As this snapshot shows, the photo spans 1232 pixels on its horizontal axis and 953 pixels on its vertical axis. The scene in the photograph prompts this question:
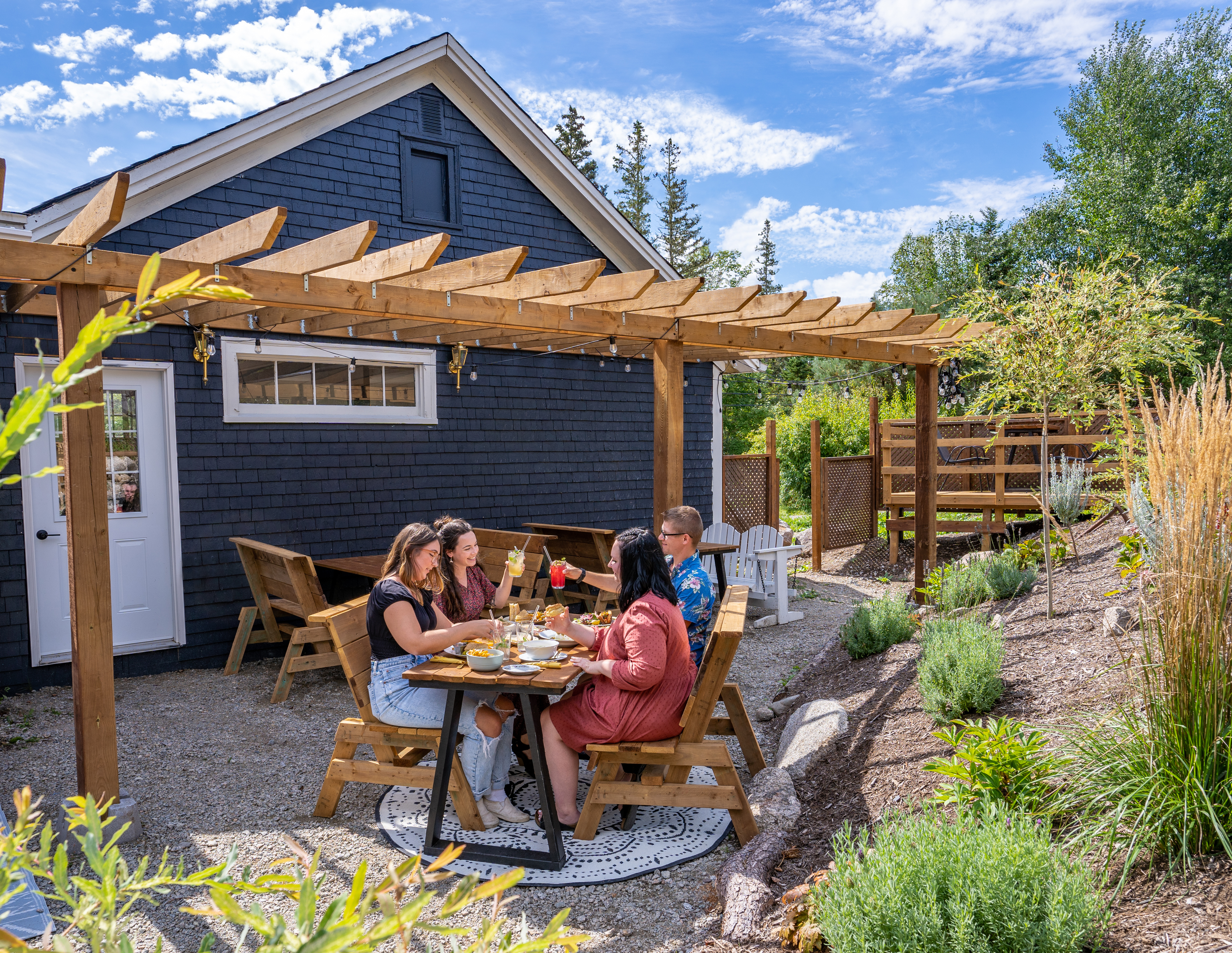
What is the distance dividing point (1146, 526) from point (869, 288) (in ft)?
278

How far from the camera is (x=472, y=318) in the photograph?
5.16 m

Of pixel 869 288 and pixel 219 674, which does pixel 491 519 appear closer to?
pixel 219 674

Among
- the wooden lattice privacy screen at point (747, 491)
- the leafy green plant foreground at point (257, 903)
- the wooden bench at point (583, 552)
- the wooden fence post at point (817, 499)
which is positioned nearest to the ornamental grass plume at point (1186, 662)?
the leafy green plant foreground at point (257, 903)

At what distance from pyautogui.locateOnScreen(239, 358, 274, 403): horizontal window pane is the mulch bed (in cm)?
482

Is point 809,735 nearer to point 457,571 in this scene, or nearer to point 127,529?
point 457,571

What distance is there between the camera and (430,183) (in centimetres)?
813

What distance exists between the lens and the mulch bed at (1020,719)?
2.34 meters

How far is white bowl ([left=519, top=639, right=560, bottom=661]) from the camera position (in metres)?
3.77

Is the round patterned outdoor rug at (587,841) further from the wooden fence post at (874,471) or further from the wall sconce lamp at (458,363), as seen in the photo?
the wooden fence post at (874,471)

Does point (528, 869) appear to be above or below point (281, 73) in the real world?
below

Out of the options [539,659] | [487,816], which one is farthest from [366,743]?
[539,659]

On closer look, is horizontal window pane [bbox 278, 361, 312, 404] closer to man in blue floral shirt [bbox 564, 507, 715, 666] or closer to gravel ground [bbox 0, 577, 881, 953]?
gravel ground [bbox 0, 577, 881, 953]

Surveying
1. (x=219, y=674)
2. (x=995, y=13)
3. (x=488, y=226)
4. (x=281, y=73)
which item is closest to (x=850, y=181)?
(x=995, y=13)

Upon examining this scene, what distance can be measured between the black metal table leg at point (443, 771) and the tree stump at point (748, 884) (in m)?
1.18
